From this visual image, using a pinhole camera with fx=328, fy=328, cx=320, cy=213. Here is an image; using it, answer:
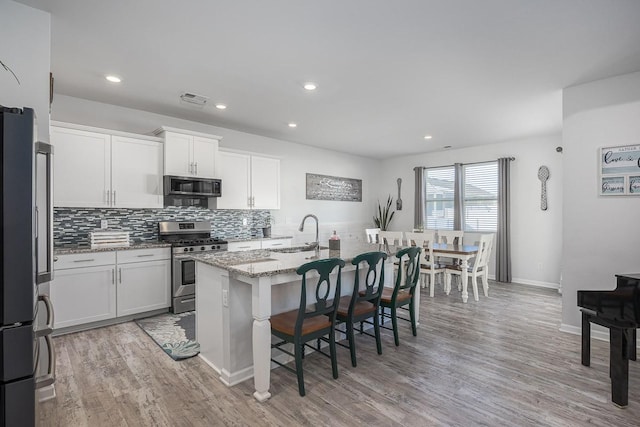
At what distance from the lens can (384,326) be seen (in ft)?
11.8

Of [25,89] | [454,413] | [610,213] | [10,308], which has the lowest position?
[454,413]

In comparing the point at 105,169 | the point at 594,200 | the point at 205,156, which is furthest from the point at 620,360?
the point at 105,169

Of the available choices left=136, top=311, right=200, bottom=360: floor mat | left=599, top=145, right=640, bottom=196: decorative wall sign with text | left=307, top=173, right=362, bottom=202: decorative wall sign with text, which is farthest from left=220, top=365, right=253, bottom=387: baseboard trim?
left=307, top=173, right=362, bottom=202: decorative wall sign with text

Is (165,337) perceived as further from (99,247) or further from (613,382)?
(613,382)

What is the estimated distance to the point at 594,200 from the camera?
3.36m

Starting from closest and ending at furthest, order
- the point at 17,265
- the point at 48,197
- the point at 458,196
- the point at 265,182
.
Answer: the point at 17,265 → the point at 48,197 → the point at 265,182 → the point at 458,196

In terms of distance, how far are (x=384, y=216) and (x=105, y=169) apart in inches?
226

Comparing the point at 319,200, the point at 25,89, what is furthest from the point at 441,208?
the point at 25,89

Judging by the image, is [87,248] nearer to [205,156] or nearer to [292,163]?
[205,156]

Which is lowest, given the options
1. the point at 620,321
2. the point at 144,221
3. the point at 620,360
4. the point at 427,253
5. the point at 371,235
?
the point at 620,360

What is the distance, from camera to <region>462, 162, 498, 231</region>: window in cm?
638

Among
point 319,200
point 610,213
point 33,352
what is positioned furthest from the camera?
point 319,200

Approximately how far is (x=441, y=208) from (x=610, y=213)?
3.84 m

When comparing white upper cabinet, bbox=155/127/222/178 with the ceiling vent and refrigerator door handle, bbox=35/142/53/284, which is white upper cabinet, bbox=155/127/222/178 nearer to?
the ceiling vent
